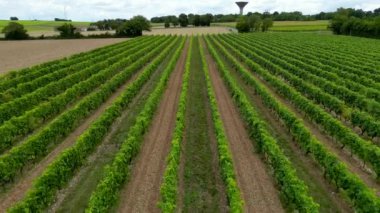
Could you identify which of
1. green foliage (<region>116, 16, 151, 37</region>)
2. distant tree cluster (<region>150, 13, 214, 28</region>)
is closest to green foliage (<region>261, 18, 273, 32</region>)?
green foliage (<region>116, 16, 151, 37</region>)

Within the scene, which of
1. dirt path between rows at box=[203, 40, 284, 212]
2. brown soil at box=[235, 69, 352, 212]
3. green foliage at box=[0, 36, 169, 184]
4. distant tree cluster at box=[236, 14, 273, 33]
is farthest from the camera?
distant tree cluster at box=[236, 14, 273, 33]

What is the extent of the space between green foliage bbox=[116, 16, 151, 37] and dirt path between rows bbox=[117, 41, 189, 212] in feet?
306

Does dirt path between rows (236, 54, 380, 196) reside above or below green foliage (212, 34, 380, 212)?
below

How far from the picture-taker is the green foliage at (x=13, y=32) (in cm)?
10812

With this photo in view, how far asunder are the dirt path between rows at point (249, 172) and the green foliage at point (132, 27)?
3766 inches

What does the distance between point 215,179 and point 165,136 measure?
19.2 ft

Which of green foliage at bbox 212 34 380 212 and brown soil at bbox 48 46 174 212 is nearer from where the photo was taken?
green foliage at bbox 212 34 380 212

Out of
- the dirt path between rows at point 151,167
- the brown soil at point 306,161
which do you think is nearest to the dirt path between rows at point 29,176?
the dirt path between rows at point 151,167

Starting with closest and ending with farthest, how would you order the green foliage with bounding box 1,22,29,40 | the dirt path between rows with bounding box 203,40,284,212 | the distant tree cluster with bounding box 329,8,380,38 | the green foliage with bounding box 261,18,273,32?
the dirt path between rows with bounding box 203,40,284,212, the distant tree cluster with bounding box 329,8,380,38, the green foliage with bounding box 1,22,29,40, the green foliage with bounding box 261,18,273,32

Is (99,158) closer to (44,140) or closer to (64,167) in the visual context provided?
(64,167)

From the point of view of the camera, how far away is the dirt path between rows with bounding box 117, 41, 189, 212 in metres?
14.3

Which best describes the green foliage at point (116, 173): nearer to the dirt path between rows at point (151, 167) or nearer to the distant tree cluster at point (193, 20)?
the dirt path between rows at point (151, 167)

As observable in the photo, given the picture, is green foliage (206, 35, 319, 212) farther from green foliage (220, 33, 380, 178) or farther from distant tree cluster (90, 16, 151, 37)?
distant tree cluster (90, 16, 151, 37)

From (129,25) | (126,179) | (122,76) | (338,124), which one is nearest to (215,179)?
(126,179)
